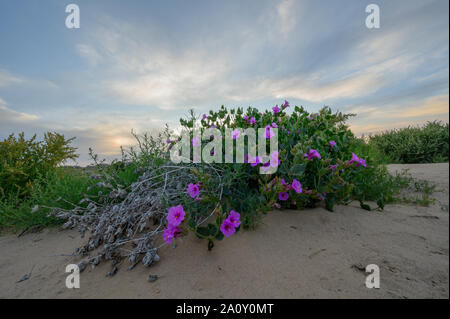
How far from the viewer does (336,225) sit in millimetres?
2252

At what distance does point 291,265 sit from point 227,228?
530 mm

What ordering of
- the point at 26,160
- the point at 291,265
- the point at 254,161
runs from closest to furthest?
the point at 291,265, the point at 254,161, the point at 26,160

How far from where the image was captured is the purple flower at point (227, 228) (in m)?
1.84

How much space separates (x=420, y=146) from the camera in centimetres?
570

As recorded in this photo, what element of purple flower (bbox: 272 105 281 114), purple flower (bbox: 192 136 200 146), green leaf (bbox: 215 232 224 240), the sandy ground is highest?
purple flower (bbox: 272 105 281 114)

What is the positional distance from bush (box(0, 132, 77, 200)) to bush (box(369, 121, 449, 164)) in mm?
6946

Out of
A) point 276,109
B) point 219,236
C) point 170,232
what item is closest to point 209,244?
point 219,236

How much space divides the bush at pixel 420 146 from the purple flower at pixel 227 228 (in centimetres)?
508

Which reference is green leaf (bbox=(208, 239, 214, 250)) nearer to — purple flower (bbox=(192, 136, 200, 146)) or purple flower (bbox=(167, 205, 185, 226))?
purple flower (bbox=(167, 205, 185, 226))

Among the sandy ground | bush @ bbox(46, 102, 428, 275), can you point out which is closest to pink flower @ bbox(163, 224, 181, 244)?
bush @ bbox(46, 102, 428, 275)

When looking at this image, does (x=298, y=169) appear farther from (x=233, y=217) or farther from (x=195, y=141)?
(x=195, y=141)

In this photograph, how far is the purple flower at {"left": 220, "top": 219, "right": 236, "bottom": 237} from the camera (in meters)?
1.84
